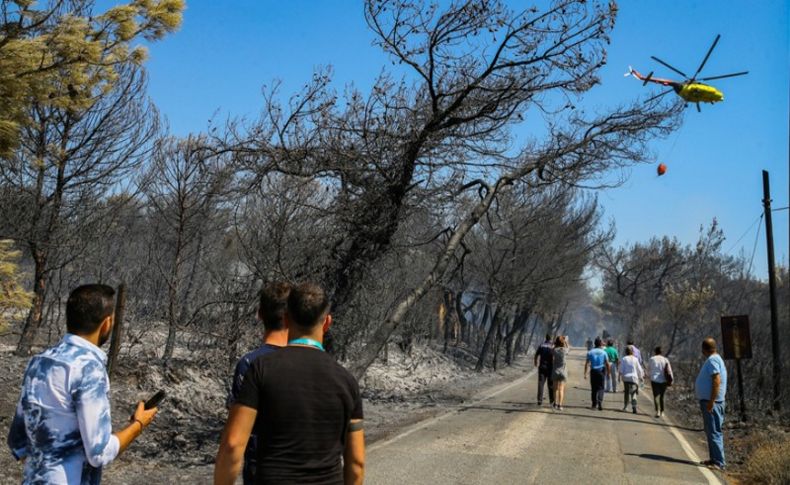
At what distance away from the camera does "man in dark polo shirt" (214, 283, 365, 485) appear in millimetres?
2824

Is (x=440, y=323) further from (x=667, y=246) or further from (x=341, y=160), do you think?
(x=341, y=160)

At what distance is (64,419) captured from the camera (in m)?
2.82

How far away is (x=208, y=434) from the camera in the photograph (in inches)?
415

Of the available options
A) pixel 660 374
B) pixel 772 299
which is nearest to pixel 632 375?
pixel 660 374

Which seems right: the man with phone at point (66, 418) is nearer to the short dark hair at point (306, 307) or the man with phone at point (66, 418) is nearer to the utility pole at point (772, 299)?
the short dark hair at point (306, 307)

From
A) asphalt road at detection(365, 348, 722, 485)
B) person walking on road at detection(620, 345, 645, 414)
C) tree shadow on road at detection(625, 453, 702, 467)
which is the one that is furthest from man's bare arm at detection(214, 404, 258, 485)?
person walking on road at detection(620, 345, 645, 414)

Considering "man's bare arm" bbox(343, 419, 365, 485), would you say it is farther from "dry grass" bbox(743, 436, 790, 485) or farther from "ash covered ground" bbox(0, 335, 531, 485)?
"dry grass" bbox(743, 436, 790, 485)

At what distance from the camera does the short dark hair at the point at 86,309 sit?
2969 mm

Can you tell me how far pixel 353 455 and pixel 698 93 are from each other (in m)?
14.6

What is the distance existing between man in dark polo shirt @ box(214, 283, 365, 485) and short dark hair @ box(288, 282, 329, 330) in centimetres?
11

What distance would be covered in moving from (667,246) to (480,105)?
43.5 meters

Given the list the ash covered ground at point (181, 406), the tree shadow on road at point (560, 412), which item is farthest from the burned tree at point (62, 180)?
the tree shadow on road at point (560, 412)

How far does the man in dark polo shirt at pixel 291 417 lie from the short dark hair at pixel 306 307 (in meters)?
0.11

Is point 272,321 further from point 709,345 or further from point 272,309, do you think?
point 709,345
